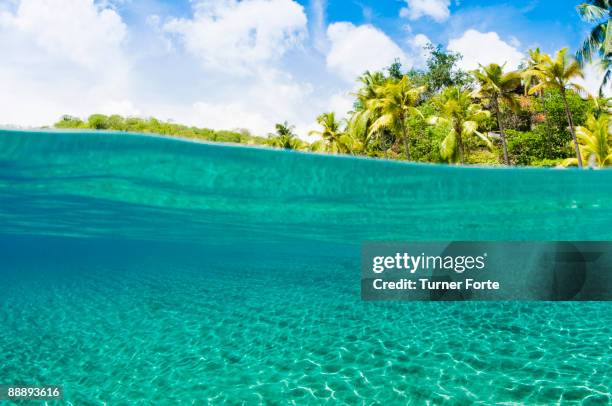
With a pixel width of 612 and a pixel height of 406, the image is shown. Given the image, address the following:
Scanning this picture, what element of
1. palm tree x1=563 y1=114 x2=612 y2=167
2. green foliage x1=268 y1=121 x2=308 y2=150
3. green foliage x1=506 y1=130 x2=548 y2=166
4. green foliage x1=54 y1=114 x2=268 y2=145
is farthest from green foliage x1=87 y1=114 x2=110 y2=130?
palm tree x1=563 y1=114 x2=612 y2=167

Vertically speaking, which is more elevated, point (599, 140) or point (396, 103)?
point (396, 103)

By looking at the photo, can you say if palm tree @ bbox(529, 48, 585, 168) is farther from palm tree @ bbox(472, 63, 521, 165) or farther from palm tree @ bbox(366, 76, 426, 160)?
palm tree @ bbox(366, 76, 426, 160)

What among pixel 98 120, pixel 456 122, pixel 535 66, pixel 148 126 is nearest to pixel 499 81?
pixel 535 66

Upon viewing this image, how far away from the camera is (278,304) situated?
11203 millimetres

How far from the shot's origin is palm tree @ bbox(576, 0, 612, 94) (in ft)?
73.6

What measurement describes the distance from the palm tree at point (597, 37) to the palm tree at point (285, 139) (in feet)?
67.2

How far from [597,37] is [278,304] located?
2359 cm

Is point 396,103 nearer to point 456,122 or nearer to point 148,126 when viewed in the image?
point 456,122

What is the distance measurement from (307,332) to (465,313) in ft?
12.2

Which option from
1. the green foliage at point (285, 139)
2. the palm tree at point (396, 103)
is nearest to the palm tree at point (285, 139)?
the green foliage at point (285, 139)

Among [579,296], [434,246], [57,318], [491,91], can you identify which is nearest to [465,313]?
[579,296]

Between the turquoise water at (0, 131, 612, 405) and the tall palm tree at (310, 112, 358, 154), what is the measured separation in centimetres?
859

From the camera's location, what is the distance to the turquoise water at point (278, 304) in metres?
6.74

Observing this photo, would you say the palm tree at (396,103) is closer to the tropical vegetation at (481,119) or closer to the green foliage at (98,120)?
the tropical vegetation at (481,119)
